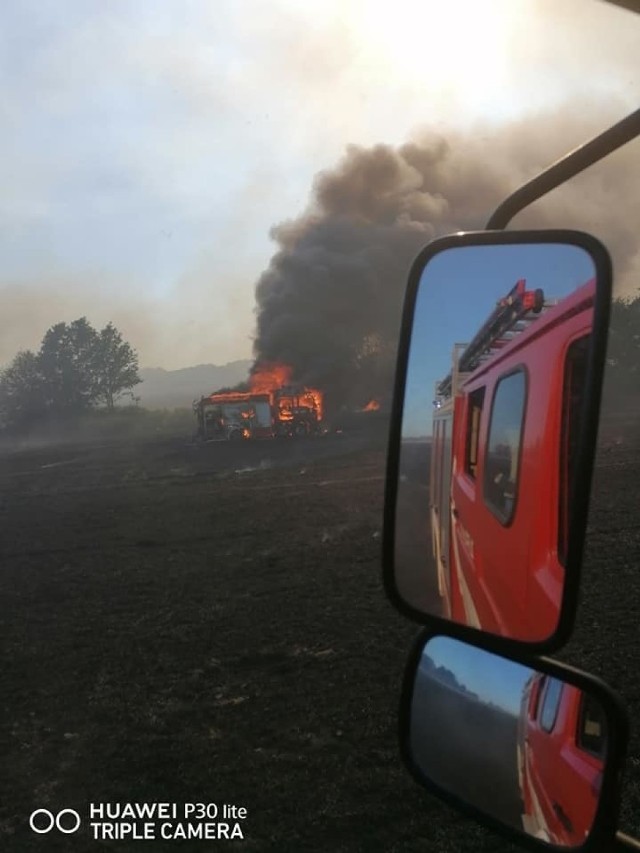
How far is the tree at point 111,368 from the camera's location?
161ft

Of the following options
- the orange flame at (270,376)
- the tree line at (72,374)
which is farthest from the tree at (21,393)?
the orange flame at (270,376)

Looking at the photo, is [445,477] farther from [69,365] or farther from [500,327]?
[69,365]

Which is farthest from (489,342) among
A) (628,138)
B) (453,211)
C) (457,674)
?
(453,211)

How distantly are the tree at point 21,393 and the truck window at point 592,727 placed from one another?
49.8m

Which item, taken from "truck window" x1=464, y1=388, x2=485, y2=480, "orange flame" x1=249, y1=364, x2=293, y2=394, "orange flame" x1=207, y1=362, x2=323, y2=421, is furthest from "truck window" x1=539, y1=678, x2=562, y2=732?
"orange flame" x1=249, y1=364, x2=293, y2=394

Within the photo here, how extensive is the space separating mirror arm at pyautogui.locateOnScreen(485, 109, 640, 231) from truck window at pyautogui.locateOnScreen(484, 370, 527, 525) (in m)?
0.21

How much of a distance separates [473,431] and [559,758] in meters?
0.47

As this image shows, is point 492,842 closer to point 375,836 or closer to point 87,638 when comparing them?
point 375,836

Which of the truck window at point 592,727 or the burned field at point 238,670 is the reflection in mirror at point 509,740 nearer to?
the truck window at point 592,727

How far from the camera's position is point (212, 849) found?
12.1ft

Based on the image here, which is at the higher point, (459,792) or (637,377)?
(637,377)

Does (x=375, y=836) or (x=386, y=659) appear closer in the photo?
(x=375, y=836)

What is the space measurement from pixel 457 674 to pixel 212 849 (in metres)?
3.12

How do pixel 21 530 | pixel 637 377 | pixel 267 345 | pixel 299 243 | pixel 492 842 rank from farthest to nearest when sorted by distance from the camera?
pixel 299 243, pixel 267 345, pixel 637 377, pixel 21 530, pixel 492 842
